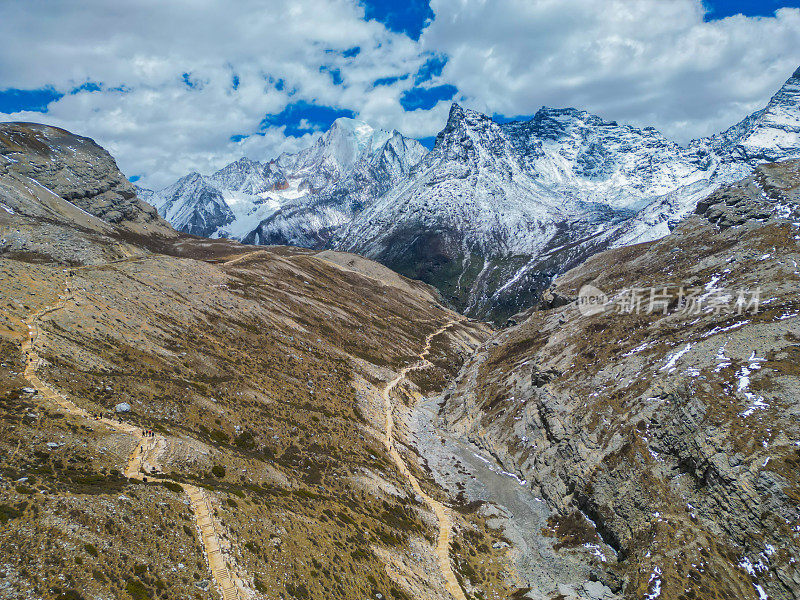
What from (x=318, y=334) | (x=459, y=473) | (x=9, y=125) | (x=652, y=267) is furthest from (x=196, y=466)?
(x=9, y=125)

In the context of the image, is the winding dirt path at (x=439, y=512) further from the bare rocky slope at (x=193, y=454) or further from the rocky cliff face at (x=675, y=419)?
the rocky cliff face at (x=675, y=419)

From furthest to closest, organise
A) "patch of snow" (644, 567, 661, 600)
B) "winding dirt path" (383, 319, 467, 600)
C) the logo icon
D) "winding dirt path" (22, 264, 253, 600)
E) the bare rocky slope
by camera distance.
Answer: the logo icon
"winding dirt path" (383, 319, 467, 600)
"patch of snow" (644, 567, 661, 600)
"winding dirt path" (22, 264, 253, 600)
the bare rocky slope

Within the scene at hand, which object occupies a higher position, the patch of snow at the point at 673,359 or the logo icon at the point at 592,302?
the logo icon at the point at 592,302

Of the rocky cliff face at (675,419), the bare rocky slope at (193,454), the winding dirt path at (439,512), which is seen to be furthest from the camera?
the winding dirt path at (439,512)

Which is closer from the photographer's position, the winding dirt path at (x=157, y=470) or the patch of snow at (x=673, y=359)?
the winding dirt path at (x=157, y=470)

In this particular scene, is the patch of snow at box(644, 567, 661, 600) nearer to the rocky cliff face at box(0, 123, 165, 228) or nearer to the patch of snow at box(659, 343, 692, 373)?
the patch of snow at box(659, 343, 692, 373)

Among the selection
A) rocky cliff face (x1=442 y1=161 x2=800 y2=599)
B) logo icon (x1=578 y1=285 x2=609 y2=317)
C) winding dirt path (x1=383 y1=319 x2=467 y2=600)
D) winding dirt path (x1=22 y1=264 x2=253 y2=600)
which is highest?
logo icon (x1=578 y1=285 x2=609 y2=317)

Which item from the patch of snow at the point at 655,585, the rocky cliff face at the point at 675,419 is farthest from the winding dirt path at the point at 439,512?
the patch of snow at the point at 655,585

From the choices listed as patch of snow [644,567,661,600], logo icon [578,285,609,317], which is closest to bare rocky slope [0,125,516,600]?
patch of snow [644,567,661,600]
